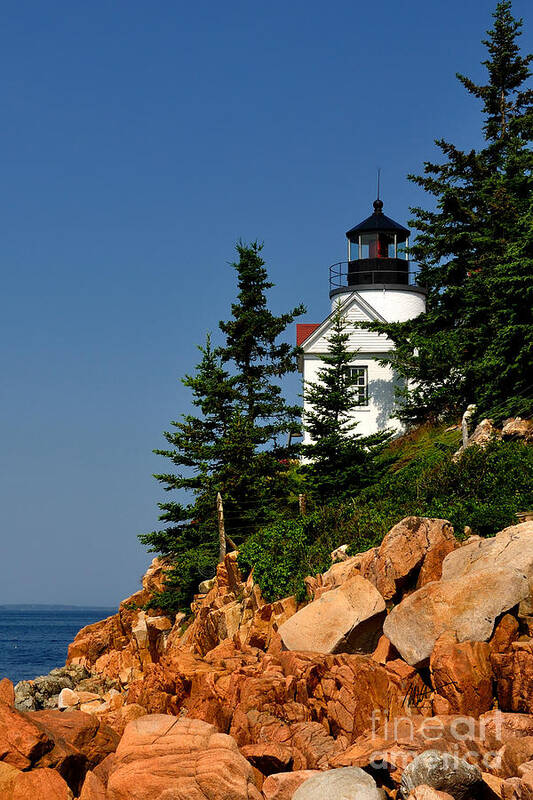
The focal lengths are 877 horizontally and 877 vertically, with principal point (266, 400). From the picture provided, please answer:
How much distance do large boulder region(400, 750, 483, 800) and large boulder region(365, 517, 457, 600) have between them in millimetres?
4970

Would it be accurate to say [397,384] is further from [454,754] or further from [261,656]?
[454,754]

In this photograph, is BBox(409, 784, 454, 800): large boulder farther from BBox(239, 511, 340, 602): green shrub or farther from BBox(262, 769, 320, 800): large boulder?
BBox(239, 511, 340, 602): green shrub

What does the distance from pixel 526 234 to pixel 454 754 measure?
1440 centimetres

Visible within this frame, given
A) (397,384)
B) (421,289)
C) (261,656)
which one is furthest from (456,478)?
(421,289)

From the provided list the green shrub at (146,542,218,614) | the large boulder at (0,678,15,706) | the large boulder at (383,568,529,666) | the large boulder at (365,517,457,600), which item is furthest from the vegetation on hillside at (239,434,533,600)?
the large boulder at (0,678,15,706)

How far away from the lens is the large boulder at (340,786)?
8945 mm

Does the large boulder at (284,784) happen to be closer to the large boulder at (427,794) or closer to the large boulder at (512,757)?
the large boulder at (427,794)

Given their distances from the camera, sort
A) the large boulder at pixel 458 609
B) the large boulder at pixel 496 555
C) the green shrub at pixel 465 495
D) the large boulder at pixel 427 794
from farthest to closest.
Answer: the green shrub at pixel 465 495, the large boulder at pixel 496 555, the large boulder at pixel 458 609, the large boulder at pixel 427 794

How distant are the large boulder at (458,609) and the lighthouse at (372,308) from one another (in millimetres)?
19416

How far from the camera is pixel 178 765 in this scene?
10.1 meters

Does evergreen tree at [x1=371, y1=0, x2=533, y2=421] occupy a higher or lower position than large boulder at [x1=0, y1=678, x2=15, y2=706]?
higher

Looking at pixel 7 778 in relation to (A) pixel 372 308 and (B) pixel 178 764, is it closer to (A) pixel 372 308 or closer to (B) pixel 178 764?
(B) pixel 178 764

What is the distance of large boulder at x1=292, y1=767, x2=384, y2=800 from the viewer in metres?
8.95

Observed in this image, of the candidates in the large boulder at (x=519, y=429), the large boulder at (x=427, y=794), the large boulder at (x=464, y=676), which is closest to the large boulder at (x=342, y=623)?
the large boulder at (x=464, y=676)
